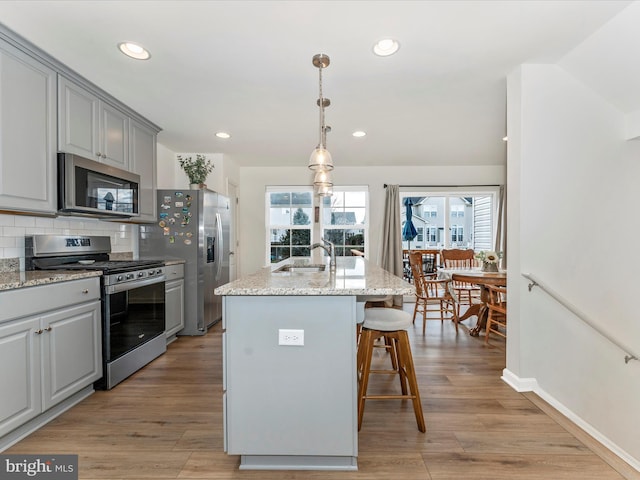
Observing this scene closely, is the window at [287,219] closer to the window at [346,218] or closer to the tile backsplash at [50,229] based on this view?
the window at [346,218]

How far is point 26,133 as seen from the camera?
2.08 m

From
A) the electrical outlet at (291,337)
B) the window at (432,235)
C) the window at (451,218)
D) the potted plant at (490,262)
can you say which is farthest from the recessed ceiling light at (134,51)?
the window at (432,235)

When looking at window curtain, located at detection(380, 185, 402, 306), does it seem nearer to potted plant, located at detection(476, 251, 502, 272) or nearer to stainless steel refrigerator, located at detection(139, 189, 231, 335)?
potted plant, located at detection(476, 251, 502, 272)

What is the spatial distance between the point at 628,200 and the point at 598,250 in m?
0.46

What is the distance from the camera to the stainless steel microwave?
2354mm

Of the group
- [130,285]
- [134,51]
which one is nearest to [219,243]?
[130,285]

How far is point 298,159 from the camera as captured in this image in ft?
16.7

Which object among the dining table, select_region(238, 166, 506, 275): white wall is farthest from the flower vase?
select_region(238, 166, 506, 275): white wall

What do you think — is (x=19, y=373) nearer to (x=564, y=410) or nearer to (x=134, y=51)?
(x=134, y=51)

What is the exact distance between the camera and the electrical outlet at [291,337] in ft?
5.17

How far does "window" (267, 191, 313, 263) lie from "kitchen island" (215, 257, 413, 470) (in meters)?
4.16

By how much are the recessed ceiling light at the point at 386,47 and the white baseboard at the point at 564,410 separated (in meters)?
2.52

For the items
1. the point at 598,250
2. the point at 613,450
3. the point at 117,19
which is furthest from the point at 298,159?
the point at 613,450

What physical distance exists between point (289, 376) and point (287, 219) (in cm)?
431
